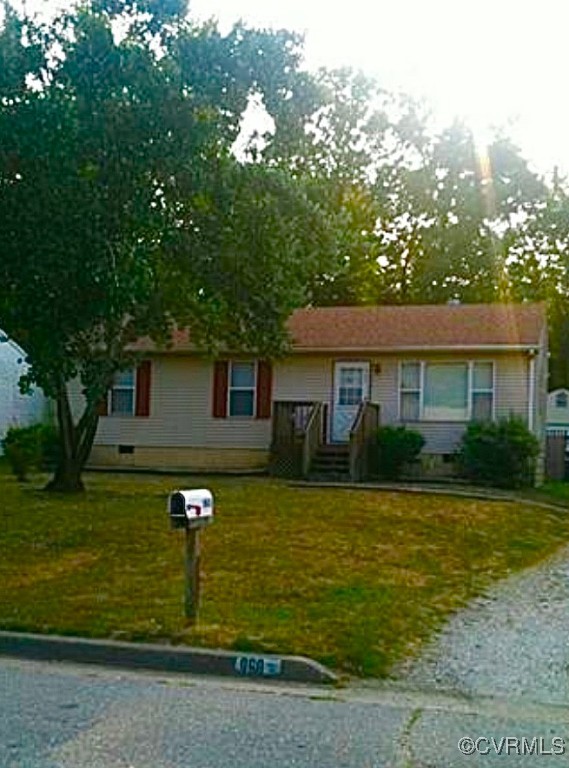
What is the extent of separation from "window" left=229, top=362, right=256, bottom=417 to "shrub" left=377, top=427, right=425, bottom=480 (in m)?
3.86

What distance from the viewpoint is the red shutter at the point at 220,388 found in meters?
26.8

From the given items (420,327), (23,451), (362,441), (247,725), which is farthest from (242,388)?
(247,725)

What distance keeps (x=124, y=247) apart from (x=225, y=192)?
2.82m

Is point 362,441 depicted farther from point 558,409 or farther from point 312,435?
point 558,409

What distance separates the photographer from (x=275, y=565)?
1169cm

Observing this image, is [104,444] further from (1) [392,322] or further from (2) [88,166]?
(2) [88,166]

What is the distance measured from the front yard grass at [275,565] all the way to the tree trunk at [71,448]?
1.62 feet

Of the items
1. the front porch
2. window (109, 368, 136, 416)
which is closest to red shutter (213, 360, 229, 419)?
the front porch

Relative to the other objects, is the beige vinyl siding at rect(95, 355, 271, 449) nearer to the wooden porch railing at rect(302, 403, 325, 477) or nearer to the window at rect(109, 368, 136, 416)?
the window at rect(109, 368, 136, 416)

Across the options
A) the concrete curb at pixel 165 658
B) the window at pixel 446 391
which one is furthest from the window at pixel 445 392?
the concrete curb at pixel 165 658

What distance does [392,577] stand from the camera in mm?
11586

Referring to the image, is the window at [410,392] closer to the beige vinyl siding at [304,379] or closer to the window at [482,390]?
the window at [482,390]

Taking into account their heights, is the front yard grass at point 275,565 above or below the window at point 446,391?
below

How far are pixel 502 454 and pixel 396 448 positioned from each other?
7.77ft
